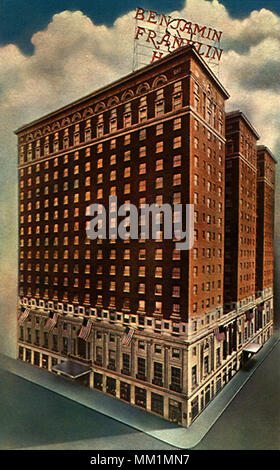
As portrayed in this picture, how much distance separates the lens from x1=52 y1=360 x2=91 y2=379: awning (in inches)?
784

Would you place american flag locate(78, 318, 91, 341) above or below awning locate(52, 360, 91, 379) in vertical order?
above

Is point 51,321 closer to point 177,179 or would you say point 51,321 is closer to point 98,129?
point 177,179

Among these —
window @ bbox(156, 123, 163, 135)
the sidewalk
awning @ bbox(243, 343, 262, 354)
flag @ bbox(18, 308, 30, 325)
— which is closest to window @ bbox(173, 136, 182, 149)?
window @ bbox(156, 123, 163, 135)

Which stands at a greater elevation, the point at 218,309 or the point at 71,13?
the point at 71,13

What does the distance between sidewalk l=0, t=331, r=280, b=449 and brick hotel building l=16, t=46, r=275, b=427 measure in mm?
518

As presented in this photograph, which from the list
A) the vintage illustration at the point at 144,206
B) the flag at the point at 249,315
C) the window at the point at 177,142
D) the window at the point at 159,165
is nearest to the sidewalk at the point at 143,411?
the vintage illustration at the point at 144,206

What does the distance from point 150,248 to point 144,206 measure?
2788 millimetres

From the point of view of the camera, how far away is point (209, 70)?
17.3m

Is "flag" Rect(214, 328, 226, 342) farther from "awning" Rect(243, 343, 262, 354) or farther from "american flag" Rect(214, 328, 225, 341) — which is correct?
"awning" Rect(243, 343, 262, 354)

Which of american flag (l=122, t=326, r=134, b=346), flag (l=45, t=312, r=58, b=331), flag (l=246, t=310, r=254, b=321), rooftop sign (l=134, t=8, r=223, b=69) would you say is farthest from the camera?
flag (l=246, t=310, r=254, b=321)

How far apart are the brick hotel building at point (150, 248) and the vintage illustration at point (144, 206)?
108 mm
